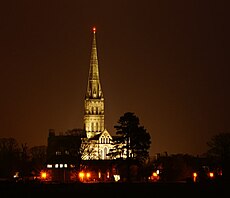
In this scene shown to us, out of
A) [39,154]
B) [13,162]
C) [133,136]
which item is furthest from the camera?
[39,154]

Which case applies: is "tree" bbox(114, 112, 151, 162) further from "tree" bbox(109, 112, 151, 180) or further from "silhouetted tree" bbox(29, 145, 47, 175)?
"silhouetted tree" bbox(29, 145, 47, 175)

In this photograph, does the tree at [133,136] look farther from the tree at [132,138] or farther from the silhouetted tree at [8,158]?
the silhouetted tree at [8,158]

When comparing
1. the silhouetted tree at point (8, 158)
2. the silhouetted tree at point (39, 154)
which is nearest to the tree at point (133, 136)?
the silhouetted tree at point (8, 158)

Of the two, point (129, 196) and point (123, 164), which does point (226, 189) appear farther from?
point (123, 164)

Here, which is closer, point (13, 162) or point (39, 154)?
point (13, 162)

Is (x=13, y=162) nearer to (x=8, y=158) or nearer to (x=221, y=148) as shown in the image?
(x=8, y=158)

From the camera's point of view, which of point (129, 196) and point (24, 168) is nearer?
point (129, 196)

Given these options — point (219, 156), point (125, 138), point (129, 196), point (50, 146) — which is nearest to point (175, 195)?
point (129, 196)

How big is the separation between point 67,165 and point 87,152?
12.3 metres

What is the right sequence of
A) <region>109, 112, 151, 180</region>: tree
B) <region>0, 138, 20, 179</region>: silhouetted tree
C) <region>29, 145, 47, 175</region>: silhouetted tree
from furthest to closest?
1. <region>29, 145, 47, 175</region>: silhouetted tree
2. <region>0, 138, 20, 179</region>: silhouetted tree
3. <region>109, 112, 151, 180</region>: tree

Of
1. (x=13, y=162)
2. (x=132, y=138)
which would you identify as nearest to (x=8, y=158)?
(x=13, y=162)

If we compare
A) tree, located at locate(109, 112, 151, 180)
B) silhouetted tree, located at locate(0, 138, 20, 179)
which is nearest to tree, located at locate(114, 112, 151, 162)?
tree, located at locate(109, 112, 151, 180)

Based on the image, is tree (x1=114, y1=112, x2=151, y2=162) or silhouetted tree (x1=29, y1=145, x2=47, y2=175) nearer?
tree (x1=114, y1=112, x2=151, y2=162)

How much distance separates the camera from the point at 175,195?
189ft
